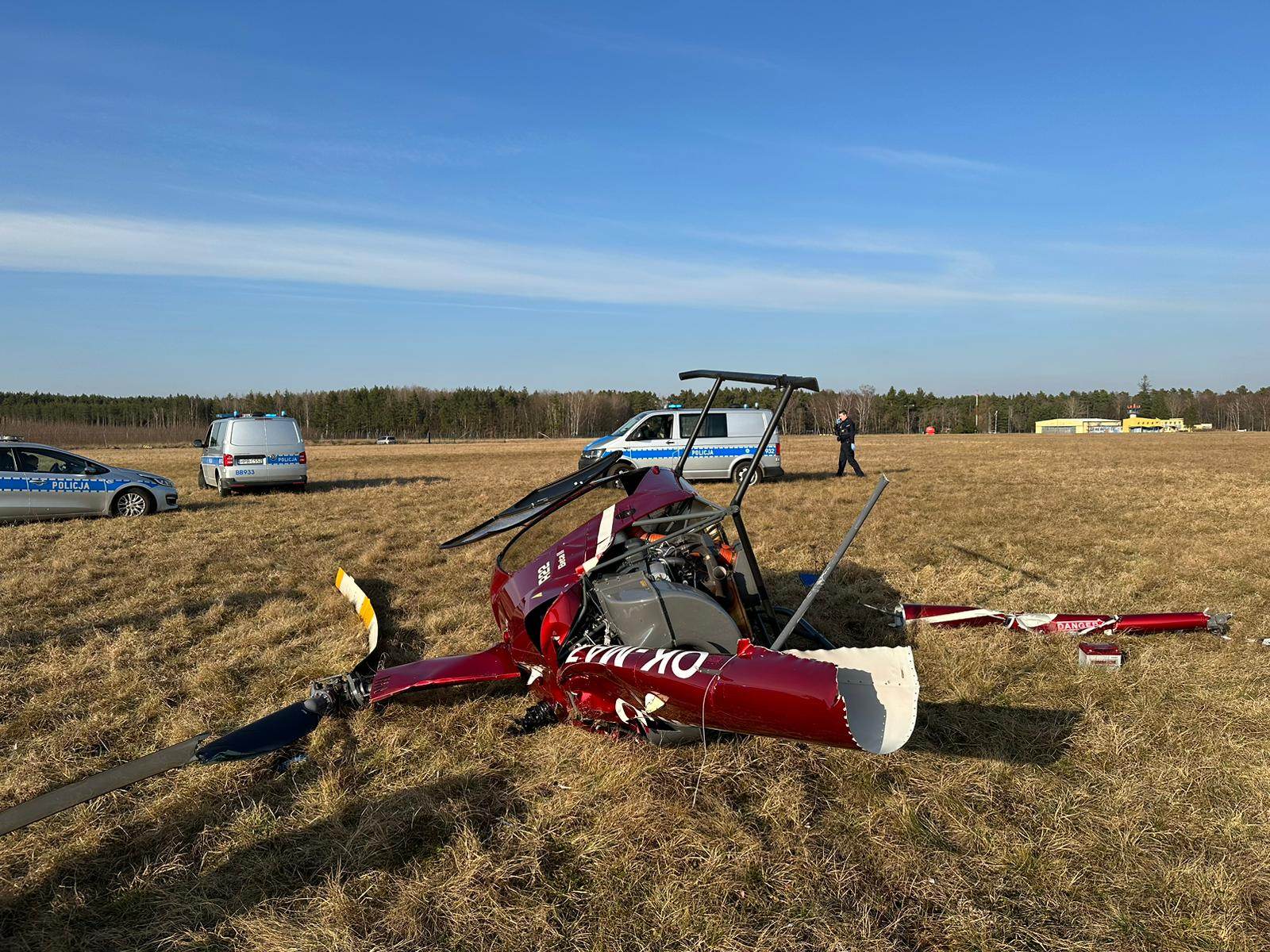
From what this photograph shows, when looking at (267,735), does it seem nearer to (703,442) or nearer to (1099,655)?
(1099,655)

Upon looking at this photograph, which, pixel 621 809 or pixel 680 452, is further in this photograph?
pixel 680 452

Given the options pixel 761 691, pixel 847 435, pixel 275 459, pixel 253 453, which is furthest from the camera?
pixel 847 435

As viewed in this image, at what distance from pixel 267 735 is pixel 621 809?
1.96 m

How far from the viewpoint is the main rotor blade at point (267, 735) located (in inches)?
144

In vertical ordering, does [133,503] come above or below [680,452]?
below

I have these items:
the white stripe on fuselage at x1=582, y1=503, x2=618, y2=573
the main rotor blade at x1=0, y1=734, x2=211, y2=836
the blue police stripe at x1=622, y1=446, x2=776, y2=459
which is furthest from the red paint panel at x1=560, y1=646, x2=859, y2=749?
the blue police stripe at x1=622, y1=446, x2=776, y2=459

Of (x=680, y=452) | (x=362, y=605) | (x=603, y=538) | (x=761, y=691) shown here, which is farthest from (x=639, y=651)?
(x=680, y=452)

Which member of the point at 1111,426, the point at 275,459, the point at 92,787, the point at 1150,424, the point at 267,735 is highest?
the point at 1150,424

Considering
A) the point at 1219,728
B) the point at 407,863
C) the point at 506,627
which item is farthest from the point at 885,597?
the point at 407,863

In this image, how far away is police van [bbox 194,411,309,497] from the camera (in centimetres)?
1716

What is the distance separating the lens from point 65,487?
42.9 ft

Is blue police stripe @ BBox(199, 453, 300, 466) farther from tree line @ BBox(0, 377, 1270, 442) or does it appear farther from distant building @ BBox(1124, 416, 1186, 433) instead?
distant building @ BBox(1124, 416, 1186, 433)

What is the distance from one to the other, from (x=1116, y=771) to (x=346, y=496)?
54.4 feet

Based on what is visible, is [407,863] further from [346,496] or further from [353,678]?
[346,496]
